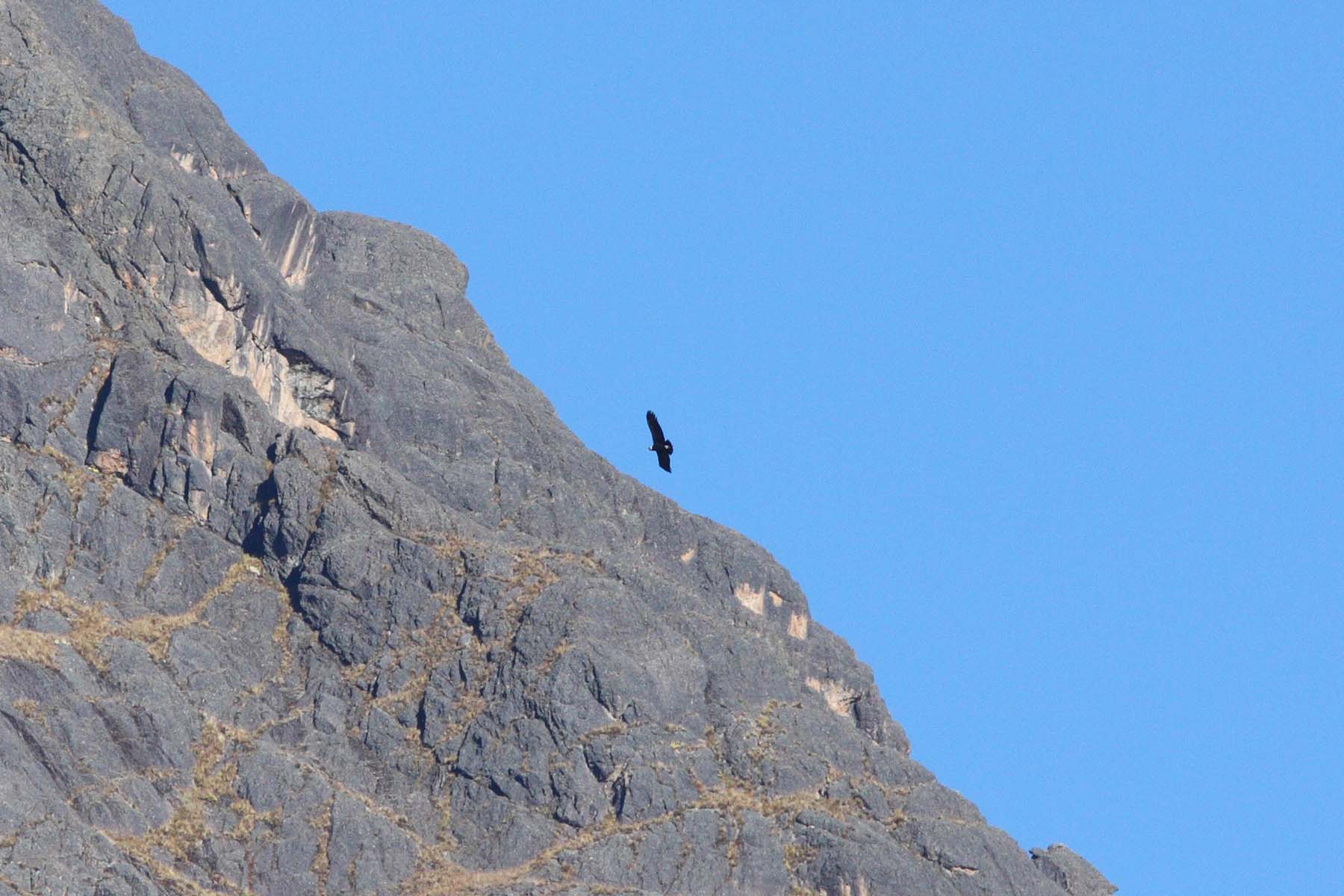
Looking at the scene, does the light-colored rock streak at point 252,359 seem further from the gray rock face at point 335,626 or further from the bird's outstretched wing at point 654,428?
the bird's outstretched wing at point 654,428

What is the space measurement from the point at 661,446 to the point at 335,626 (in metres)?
36.4

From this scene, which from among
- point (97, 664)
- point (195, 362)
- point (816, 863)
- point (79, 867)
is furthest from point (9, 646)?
point (816, 863)

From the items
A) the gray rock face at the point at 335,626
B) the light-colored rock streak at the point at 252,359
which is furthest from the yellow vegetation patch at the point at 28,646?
the light-colored rock streak at the point at 252,359

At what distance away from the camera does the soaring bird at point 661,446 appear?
130750mm

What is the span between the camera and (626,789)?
157250 mm

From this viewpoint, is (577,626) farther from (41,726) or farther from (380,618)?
(41,726)

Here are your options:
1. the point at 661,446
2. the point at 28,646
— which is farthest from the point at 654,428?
the point at 28,646

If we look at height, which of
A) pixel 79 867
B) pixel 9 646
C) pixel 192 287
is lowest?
pixel 79 867

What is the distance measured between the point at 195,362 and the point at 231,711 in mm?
22760

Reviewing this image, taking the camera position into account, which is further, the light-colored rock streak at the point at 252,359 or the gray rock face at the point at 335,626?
the light-colored rock streak at the point at 252,359

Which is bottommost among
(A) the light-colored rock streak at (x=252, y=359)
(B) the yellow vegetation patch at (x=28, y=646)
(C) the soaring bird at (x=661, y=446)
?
(B) the yellow vegetation patch at (x=28, y=646)

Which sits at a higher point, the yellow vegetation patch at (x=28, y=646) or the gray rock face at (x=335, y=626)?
the gray rock face at (x=335, y=626)

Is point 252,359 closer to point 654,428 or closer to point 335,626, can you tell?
point 335,626

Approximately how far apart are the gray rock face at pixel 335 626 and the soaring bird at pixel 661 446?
2687 centimetres
